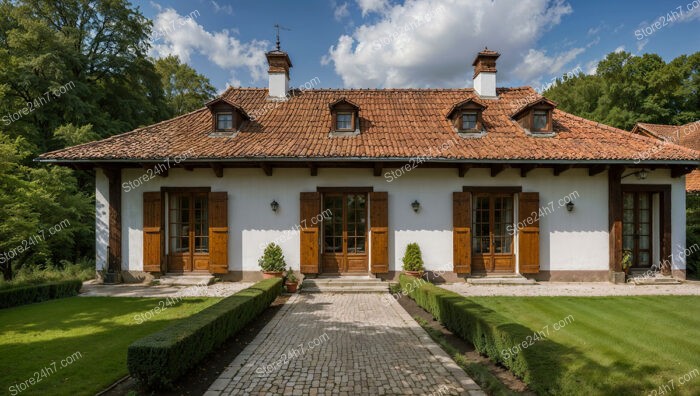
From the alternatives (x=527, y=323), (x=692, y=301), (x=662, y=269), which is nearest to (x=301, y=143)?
(x=527, y=323)

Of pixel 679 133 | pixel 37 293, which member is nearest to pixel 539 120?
pixel 37 293

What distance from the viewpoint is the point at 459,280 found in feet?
33.8

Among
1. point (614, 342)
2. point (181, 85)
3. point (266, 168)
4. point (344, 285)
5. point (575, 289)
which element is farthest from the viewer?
point (181, 85)

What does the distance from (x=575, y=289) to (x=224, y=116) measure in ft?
38.7

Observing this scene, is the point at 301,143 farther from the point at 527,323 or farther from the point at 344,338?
the point at 527,323

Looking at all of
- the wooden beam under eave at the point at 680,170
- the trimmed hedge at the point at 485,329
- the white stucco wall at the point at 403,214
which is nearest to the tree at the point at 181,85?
the white stucco wall at the point at 403,214

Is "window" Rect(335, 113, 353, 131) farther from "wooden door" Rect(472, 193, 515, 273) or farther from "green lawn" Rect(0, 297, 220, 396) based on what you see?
"green lawn" Rect(0, 297, 220, 396)

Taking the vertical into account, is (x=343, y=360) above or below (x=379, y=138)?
below

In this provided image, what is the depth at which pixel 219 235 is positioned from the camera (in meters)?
10.2

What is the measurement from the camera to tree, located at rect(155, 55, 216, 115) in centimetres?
2710

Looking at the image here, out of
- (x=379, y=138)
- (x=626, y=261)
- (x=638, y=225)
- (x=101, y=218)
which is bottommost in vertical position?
(x=626, y=261)

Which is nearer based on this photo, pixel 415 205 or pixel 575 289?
pixel 575 289

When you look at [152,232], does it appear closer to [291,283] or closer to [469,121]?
[291,283]

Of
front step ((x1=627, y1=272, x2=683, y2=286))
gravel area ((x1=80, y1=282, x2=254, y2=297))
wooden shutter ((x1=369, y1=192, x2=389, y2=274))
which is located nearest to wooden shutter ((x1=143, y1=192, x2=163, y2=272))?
gravel area ((x1=80, y1=282, x2=254, y2=297))
